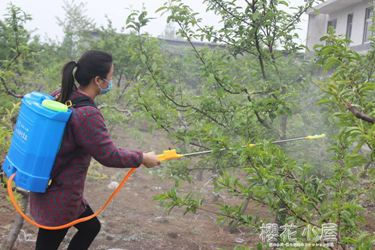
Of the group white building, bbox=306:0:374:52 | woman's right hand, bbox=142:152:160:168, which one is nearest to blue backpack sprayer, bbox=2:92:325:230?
woman's right hand, bbox=142:152:160:168

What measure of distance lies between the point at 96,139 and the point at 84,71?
42cm

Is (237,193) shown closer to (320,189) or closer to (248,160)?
(248,160)

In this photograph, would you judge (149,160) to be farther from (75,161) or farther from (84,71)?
(84,71)

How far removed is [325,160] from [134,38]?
100 inches

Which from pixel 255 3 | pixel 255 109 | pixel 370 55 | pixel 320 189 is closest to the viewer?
pixel 320 189

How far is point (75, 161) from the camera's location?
8.11 ft

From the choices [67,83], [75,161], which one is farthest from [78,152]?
[67,83]

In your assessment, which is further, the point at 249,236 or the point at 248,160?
the point at 249,236

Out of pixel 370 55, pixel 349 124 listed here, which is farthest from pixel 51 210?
pixel 370 55

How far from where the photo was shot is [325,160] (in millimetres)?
4949

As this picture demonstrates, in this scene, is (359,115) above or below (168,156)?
above

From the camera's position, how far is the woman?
2385 mm

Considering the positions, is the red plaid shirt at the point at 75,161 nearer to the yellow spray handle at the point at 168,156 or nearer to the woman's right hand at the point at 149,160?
the woman's right hand at the point at 149,160

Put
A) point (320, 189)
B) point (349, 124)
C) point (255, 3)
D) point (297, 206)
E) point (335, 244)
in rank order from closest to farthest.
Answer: point (349, 124) → point (335, 244) → point (297, 206) → point (320, 189) → point (255, 3)
